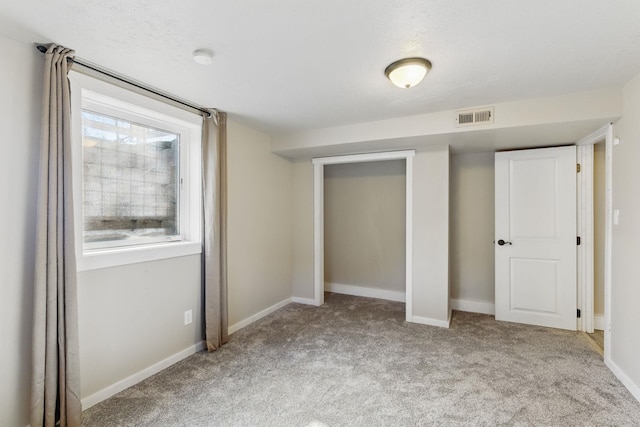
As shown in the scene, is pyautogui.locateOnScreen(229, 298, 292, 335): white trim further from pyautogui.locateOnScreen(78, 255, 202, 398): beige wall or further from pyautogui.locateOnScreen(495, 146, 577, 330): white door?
pyautogui.locateOnScreen(495, 146, 577, 330): white door

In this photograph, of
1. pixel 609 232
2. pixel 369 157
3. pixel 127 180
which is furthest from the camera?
pixel 369 157

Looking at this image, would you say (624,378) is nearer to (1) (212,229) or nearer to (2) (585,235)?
(2) (585,235)

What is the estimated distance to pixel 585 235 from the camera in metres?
3.39

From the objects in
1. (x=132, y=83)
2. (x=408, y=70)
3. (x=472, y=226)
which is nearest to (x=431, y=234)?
(x=472, y=226)

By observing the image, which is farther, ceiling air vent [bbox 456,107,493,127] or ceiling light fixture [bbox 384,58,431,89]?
ceiling air vent [bbox 456,107,493,127]

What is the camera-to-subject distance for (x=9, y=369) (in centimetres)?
175

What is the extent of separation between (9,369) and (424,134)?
11.5ft

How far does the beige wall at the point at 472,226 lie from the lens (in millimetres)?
4004

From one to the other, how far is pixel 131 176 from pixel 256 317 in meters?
2.09

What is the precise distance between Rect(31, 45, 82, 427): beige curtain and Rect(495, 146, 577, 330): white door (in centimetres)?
408

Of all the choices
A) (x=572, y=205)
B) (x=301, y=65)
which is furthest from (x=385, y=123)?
(x=572, y=205)

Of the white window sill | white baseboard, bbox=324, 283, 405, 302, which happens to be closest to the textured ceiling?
the white window sill

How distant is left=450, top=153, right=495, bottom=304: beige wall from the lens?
400 cm

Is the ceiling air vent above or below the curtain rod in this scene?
below
